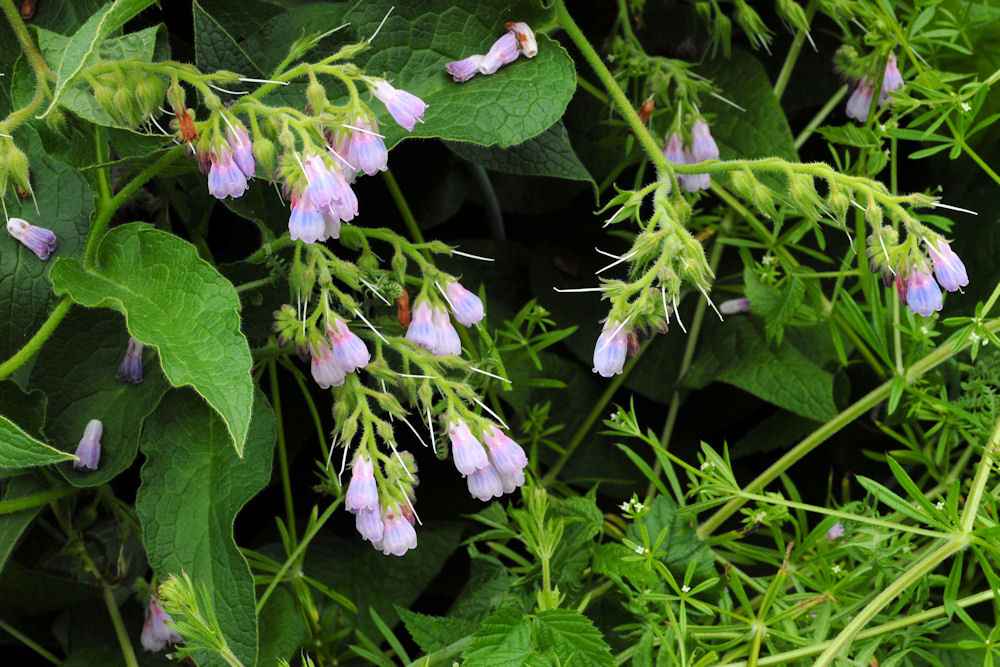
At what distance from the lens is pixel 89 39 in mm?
835

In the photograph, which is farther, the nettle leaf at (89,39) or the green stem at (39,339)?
the green stem at (39,339)

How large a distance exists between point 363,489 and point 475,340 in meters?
0.37

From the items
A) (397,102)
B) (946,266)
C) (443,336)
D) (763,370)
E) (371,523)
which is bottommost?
(763,370)

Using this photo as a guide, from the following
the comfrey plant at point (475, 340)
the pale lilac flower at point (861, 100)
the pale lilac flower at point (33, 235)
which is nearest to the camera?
the comfrey plant at point (475, 340)

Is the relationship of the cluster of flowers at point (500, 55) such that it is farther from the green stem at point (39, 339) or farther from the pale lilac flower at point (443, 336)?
the green stem at point (39, 339)

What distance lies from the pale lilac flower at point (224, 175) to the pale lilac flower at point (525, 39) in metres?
0.36

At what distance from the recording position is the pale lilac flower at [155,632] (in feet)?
3.60

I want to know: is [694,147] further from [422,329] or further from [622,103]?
[422,329]

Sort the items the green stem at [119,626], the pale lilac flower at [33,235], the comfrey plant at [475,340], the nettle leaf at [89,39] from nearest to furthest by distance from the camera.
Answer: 1. the nettle leaf at [89,39]
2. the comfrey plant at [475,340]
3. the pale lilac flower at [33,235]
4. the green stem at [119,626]

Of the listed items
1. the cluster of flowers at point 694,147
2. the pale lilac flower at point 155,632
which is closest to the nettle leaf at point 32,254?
the pale lilac flower at point 155,632

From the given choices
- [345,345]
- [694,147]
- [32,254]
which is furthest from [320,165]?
[694,147]

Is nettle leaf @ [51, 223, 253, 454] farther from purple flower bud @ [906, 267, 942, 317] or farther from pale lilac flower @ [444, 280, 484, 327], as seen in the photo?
purple flower bud @ [906, 267, 942, 317]

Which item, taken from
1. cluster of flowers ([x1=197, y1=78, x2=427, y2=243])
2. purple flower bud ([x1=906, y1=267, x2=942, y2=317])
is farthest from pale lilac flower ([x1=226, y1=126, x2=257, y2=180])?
purple flower bud ([x1=906, y1=267, x2=942, y2=317])

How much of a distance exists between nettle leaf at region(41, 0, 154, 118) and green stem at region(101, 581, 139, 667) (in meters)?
0.61
